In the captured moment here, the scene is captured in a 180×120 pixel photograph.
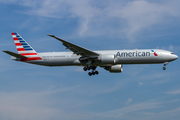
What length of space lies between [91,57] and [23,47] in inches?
475

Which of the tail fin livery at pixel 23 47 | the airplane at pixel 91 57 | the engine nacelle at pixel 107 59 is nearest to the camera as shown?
the engine nacelle at pixel 107 59

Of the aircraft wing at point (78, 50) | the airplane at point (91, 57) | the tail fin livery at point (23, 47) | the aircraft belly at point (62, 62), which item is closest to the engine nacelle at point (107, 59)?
the airplane at point (91, 57)

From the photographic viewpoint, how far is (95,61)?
3503cm

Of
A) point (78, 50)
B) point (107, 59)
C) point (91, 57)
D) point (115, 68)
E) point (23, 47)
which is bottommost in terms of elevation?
point (115, 68)

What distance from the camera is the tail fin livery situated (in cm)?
3884

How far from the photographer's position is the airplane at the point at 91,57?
110 feet

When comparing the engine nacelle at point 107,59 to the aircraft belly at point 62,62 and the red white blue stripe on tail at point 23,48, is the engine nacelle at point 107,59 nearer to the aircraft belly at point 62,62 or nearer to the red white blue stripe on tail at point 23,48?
the aircraft belly at point 62,62

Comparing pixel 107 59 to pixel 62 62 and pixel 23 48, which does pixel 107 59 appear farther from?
pixel 23 48

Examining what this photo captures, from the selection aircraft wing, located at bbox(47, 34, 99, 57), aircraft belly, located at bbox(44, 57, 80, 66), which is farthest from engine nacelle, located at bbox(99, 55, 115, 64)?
aircraft belly, located at bbox(44, 57, 80, 66)

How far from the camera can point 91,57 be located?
1358 inches

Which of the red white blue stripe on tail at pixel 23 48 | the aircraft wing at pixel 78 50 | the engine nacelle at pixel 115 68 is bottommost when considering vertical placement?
the engine nacelle at pixel 115 68

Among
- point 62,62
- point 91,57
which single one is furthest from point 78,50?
point 62,62

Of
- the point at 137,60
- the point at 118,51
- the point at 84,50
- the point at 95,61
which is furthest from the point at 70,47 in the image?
the point at 137,60

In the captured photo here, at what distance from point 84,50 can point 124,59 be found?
18.2 feet
